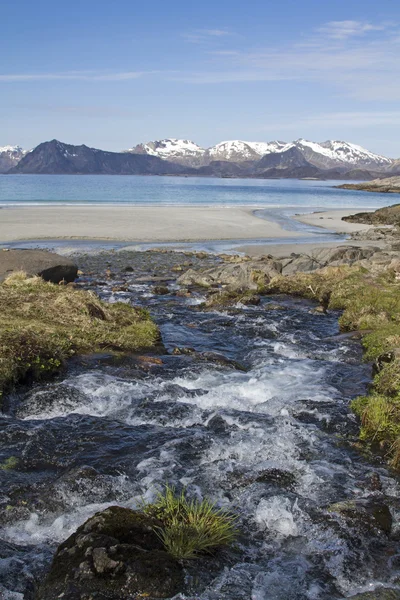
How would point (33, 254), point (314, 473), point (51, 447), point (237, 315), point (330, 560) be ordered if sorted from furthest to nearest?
point (33, 254) < point (237, 315) < point (51, 447) < point (314, 473) < point (330, 560)

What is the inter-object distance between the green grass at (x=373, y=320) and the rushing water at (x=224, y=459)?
19.9 inches

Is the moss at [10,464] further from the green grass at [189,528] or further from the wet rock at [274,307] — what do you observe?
the wet rock at [274,307]

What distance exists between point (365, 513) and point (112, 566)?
4431mm

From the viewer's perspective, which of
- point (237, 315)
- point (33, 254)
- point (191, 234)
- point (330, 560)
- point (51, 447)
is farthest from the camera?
point (191, 234)

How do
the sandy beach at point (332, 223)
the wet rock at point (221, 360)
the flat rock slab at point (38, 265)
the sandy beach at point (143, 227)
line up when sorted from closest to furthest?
the wet rock at point (221, 360) → the flat rock slab at point (38, 265) → the sandy beach at point (143, 227) → the sandy beach at point (332, 223)

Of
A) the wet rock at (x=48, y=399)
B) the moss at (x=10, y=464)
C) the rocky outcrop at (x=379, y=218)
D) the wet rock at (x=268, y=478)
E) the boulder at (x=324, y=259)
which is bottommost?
the wet rock at (x=268, y=478)

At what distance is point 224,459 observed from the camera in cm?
1076

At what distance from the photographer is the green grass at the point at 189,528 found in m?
7.46

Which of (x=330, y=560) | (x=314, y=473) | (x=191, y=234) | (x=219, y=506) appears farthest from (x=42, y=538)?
(x=191, y=234)

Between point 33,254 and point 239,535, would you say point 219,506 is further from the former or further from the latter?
point 33,254

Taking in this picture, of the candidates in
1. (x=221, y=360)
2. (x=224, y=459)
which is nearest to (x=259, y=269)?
(x=221, y=360)

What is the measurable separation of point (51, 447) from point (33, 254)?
19644 mm

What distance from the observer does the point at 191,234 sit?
2224 inches

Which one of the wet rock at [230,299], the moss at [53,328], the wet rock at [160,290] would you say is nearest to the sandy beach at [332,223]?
the wet rock at [160,290]
